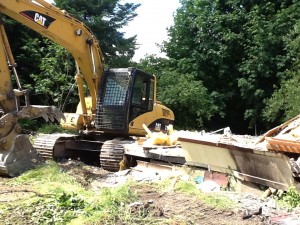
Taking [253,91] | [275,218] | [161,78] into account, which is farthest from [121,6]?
[275,218]

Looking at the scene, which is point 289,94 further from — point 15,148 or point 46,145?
point 15,148

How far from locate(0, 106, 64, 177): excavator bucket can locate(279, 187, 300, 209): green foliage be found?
4.08m

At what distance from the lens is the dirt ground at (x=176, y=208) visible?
4.66m

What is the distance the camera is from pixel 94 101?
33.7ft

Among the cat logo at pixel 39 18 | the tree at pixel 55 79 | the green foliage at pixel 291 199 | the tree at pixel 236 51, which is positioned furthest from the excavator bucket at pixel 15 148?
the tree at pixel 236 51

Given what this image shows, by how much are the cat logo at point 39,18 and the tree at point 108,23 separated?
10311 millimetres

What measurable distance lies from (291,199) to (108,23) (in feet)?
51.3

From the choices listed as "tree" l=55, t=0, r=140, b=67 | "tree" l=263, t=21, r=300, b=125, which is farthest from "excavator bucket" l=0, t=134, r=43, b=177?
"tree" l=263, t=21, r=300, b=125

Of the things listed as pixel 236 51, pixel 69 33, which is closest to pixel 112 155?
pixel 69 33

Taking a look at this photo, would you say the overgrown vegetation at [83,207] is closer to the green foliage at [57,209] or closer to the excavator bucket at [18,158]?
the green foliage at [57,209]

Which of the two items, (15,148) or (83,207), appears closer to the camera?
(83,207)

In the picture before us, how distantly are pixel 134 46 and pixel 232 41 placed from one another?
6.24 metres

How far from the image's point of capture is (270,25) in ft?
75.6

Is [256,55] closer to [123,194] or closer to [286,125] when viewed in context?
[286,125]
